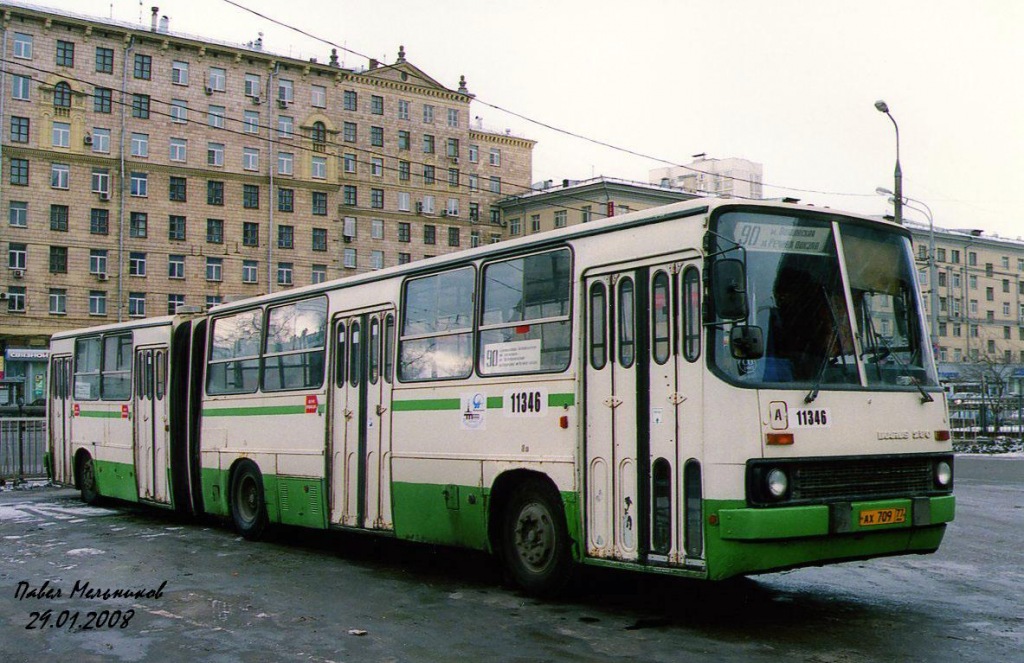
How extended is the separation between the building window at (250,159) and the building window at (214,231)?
13.2 ft

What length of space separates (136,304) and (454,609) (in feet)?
213

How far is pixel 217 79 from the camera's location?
241ft

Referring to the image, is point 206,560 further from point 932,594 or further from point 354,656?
point 932,594

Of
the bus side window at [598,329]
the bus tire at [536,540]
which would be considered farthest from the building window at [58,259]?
the bus side window at [598,329]

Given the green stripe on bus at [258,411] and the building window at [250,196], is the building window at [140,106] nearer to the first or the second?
the building window at [250,196]

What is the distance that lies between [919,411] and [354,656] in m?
4.57

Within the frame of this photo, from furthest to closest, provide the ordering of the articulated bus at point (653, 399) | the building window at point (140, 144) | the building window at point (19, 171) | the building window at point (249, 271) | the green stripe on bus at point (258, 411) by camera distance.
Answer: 1. the building window at point (249, 271)
2. the building window at point (140, 144)
3. the building window at point (19, 171)
4. the green stripe on bus at point (258, 411)
5. the articulated bus at point (653, 399)

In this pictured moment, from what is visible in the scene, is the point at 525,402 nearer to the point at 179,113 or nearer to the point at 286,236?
the point at 179,113

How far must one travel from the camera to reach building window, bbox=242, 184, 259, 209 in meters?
75.0

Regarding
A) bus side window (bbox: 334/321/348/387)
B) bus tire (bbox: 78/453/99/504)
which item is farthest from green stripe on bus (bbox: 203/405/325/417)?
bus tire (bbox: 78/453/99/504)

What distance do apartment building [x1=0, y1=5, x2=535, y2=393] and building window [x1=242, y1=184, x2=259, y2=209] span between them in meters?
0.08

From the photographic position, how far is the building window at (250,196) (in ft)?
246

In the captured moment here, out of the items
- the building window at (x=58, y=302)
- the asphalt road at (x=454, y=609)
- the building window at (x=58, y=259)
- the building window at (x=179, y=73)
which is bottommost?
the asphalt road at (x=454, y=609)

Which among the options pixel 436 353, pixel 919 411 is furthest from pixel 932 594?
pixel 436 353
